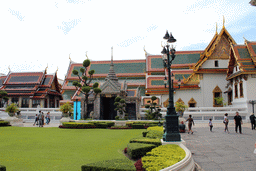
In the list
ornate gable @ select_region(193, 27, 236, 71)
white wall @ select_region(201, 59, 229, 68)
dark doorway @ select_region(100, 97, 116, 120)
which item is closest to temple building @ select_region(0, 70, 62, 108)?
dark doorway @ select_region(100, 97, 116, 120)

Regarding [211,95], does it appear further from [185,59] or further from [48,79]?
[48,79]

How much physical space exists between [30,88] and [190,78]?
2594 cm

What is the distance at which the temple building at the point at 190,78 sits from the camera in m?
23.4

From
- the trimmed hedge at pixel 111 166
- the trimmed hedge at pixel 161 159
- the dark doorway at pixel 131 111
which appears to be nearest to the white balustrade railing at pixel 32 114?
the dark doorway at pixel 131 111

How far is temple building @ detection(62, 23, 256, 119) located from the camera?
76.7ft

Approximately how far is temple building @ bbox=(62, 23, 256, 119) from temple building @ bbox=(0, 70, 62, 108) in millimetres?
4836

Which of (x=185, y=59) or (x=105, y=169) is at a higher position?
(x=185, y=59)

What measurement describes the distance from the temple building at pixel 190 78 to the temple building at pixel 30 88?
4836mm

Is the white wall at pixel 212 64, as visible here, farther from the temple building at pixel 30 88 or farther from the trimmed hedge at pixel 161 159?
the temple building at pixel 30 88

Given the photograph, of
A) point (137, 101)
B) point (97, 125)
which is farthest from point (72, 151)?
point (137, 101)

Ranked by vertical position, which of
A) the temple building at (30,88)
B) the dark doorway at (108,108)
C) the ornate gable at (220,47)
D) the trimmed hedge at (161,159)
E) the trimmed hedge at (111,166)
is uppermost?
the ornate gable at (220,47)

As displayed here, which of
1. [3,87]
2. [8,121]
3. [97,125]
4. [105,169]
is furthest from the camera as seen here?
[3,87]

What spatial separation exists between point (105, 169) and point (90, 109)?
1977 centimetres

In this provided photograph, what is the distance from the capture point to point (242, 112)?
2281 cm
